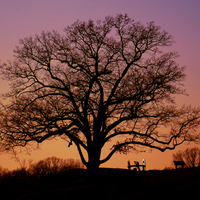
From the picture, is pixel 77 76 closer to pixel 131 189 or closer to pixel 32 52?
pixel 32 52

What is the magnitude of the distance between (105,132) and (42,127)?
4745mm

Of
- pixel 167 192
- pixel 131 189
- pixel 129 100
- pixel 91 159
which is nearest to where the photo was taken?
pixel 167 192

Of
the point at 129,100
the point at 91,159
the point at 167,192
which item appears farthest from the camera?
the point at 129,100

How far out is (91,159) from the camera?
56.2ft

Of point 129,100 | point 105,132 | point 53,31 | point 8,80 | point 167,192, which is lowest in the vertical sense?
point 167,192

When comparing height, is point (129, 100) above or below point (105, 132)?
above

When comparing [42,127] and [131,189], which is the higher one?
[42,127]

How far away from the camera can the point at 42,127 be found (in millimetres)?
17141

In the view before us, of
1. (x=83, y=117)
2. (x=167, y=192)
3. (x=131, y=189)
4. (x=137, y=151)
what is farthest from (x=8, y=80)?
(x=167, y=192)

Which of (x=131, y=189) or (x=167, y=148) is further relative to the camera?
(x=167, y=148)

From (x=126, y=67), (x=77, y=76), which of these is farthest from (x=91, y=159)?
(x=126, y=67)

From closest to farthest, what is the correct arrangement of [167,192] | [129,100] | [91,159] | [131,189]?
[167,192]
[131,189]
[91,159]
[129,100]

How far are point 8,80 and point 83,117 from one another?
6.61 m

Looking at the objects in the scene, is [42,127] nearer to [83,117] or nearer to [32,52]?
[83,117]
